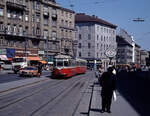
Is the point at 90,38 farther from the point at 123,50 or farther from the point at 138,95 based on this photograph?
the point at 138,95

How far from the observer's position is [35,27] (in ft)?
211

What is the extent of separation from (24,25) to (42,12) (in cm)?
808

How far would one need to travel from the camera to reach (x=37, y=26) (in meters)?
64.9

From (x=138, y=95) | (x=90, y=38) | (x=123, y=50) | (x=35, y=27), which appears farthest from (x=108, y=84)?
(x=123, y=50)

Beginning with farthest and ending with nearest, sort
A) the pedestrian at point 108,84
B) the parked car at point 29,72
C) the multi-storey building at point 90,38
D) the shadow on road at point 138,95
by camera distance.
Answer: the multi-storey building at point 90,38 → the parked car at point 29,72 → the shadow on road at point 138,95 → the pedestrian at point 108,84

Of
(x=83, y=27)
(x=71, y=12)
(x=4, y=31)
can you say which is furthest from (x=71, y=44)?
(x=4, y=31)

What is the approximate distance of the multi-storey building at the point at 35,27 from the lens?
5612cm

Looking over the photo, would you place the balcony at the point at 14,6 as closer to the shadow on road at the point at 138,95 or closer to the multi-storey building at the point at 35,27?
the multi-storey building at the point at 35,27

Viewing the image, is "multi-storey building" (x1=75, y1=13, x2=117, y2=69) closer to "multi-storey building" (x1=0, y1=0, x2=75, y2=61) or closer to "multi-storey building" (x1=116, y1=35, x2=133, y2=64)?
"multi-storey building" (x1=0, y1=0, x2=75, y2=61)

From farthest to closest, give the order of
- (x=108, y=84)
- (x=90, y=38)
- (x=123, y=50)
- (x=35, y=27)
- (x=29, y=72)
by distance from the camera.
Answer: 1. (x=123, y=50)
2. (x=90, y=38)
3. (x=35, y=27)
4. (x=29, y=72)
5. (x=108, y=84)

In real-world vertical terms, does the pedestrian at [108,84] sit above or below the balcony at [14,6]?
below

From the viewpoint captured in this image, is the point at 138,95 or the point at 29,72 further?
the point at 29,72

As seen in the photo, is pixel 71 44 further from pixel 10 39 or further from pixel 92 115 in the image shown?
pixel 92 115

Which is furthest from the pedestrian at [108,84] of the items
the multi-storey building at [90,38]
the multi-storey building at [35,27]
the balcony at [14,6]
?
the multi-storey building at [90,38]
